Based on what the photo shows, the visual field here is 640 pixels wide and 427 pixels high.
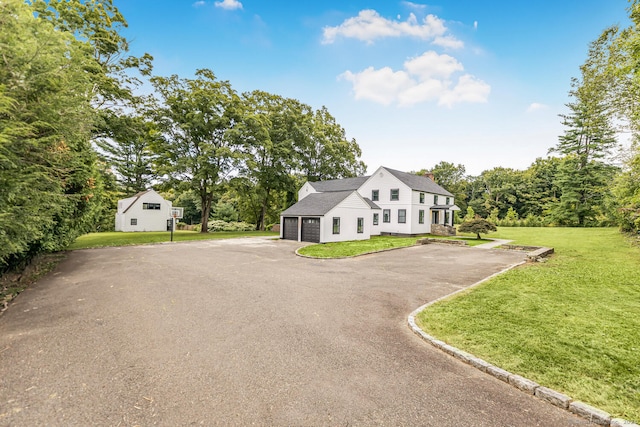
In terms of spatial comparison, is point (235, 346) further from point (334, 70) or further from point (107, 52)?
point (107, 52)

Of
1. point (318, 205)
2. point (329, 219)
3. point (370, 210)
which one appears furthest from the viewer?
point (370, 210)

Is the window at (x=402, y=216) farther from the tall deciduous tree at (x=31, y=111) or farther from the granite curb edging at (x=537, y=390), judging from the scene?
the tall deciduous tree at (x=31, y=111)

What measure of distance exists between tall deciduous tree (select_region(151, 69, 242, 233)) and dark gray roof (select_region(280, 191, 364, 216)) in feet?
27.6

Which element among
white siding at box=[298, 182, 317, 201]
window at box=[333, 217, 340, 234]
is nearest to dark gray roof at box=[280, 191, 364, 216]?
window at box=[333, 217, 340, 234]

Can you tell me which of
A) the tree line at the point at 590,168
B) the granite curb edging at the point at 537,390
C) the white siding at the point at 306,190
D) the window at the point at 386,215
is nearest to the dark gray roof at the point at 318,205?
the window at the point at 386,215

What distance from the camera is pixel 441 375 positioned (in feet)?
12.2

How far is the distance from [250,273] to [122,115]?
19.8 m

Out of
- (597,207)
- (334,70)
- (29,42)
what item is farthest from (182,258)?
(597,207)

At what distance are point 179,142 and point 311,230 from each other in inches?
666

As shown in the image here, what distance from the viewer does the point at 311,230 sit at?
21.9 meters

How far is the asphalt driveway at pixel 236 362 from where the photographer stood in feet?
9.65

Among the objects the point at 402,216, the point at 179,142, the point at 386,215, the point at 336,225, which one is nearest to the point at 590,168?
the point at 402,216

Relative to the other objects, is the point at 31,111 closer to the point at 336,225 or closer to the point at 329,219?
the point at 329,219

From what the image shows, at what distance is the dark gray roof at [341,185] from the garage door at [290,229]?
31.8 ft
